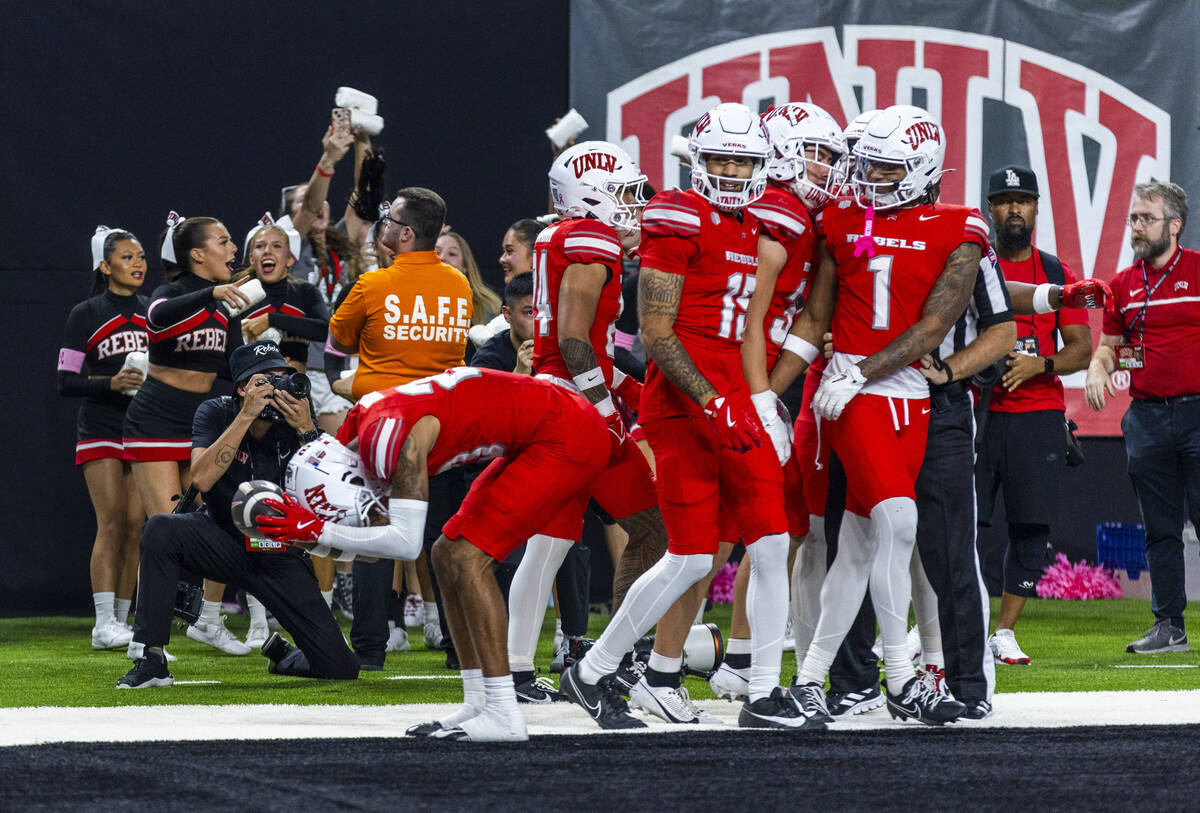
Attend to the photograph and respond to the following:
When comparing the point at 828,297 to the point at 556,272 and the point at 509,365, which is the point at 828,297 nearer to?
the point at 556,272

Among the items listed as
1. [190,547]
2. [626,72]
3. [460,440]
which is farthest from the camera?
[626,72]

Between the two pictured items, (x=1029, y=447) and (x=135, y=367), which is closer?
(x=1029, y=447)

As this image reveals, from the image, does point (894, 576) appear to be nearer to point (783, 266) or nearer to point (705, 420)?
point (705, 420)

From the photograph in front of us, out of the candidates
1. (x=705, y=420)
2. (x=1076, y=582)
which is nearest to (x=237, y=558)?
(x=705, y=420)

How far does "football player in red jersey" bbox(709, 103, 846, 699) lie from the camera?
15.8 feet

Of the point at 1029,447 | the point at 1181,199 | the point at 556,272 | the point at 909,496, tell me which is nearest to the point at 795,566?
the point at 909,496

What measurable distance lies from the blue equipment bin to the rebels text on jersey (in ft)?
17.5

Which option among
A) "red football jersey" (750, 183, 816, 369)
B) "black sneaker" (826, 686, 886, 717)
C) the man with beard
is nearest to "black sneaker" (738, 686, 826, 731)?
"black sneaker" (826, 686, 886, 717)

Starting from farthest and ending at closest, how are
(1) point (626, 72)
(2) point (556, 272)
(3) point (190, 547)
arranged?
(1) point (626, 72), (3) point (190, 547), (2) point (556, 272)

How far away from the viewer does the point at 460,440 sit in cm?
436

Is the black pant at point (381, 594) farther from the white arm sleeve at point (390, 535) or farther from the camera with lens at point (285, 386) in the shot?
the white arm sleeve at point (390, 535)

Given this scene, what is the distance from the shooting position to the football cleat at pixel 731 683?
5.38 metres

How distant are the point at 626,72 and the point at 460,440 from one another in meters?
5.45

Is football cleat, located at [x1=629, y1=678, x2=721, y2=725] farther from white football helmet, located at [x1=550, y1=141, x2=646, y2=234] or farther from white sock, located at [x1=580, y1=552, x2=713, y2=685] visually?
white football helmet, located at [x1=550, y1=141, x2=646, y2=234]
